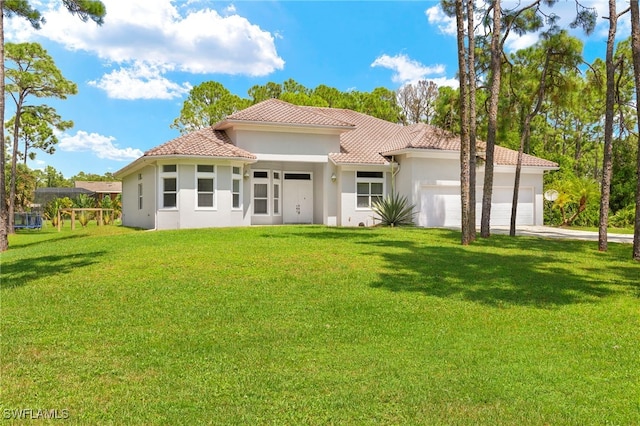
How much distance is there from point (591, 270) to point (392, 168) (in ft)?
42.3

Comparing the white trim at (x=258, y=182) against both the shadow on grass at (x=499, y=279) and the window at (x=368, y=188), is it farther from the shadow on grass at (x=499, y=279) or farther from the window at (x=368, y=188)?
the shadow on grass at (x=499, y=279)

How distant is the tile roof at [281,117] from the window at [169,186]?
3251 millimetres

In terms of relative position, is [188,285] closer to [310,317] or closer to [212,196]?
[310,317]

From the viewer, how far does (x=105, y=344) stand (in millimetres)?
5566

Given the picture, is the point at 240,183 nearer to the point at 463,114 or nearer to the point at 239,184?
the point at 239,184

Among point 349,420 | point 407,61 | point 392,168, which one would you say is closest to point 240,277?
point 349,420

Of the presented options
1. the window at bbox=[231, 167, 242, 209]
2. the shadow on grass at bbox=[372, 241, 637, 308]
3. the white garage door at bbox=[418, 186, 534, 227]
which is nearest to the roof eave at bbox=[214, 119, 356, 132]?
the window at bbox=[231, 167, 242, 209]

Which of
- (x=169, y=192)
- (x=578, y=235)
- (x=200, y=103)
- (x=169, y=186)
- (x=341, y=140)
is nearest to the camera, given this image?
(x=578, y=235)

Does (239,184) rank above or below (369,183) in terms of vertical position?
below

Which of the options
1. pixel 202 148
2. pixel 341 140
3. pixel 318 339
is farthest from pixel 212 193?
pixel 318 339

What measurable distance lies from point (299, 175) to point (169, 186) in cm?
639

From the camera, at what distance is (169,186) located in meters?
19.8

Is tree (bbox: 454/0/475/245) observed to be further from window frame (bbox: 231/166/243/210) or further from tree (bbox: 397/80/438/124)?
tree (bbox: 397/80/438/124)

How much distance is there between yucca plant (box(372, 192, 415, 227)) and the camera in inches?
833
